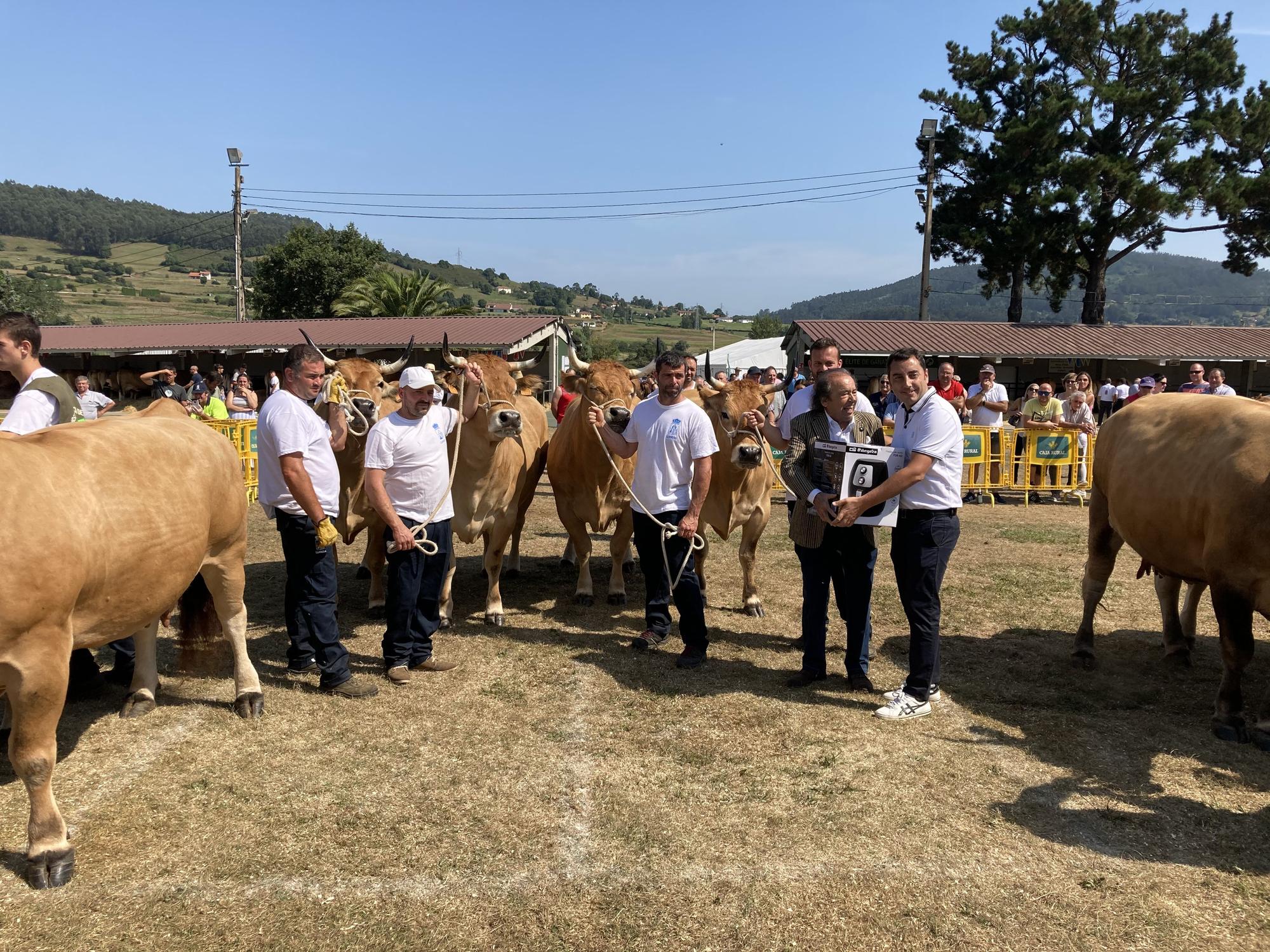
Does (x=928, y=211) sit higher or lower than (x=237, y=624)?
higher

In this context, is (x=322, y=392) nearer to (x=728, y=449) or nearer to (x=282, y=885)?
(x=728, y=449)

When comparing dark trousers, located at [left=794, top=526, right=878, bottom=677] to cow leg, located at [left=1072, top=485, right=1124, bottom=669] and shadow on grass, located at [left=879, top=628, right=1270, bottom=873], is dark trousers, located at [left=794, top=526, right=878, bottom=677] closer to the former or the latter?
shadow on grass, located at [left=879, top=628, right=1270, bottom=873]

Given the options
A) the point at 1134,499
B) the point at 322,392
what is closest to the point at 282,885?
the point at 322,392

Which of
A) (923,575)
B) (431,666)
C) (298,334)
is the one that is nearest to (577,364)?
(431,666)

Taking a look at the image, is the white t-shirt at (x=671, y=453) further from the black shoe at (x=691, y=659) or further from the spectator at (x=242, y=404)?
the spectator at (x=242, y=404)

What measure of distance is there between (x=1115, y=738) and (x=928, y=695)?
1.06 metres

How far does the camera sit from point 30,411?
4.80m

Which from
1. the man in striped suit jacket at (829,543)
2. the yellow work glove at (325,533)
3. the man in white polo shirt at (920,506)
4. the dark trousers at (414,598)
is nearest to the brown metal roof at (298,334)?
the dark trousers at (414,598)

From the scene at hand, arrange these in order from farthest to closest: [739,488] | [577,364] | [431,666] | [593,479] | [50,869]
→ [577,364]
[593,479]
[739,488]
[431,666]
[50,869]

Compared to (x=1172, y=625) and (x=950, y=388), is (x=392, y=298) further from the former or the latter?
(x=1172, y=625)

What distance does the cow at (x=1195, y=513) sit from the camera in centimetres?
515

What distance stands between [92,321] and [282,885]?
10834 centimetres

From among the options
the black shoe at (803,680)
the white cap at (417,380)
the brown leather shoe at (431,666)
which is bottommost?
the brown leather shoe at (431,666)

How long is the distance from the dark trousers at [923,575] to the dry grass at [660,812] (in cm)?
31
